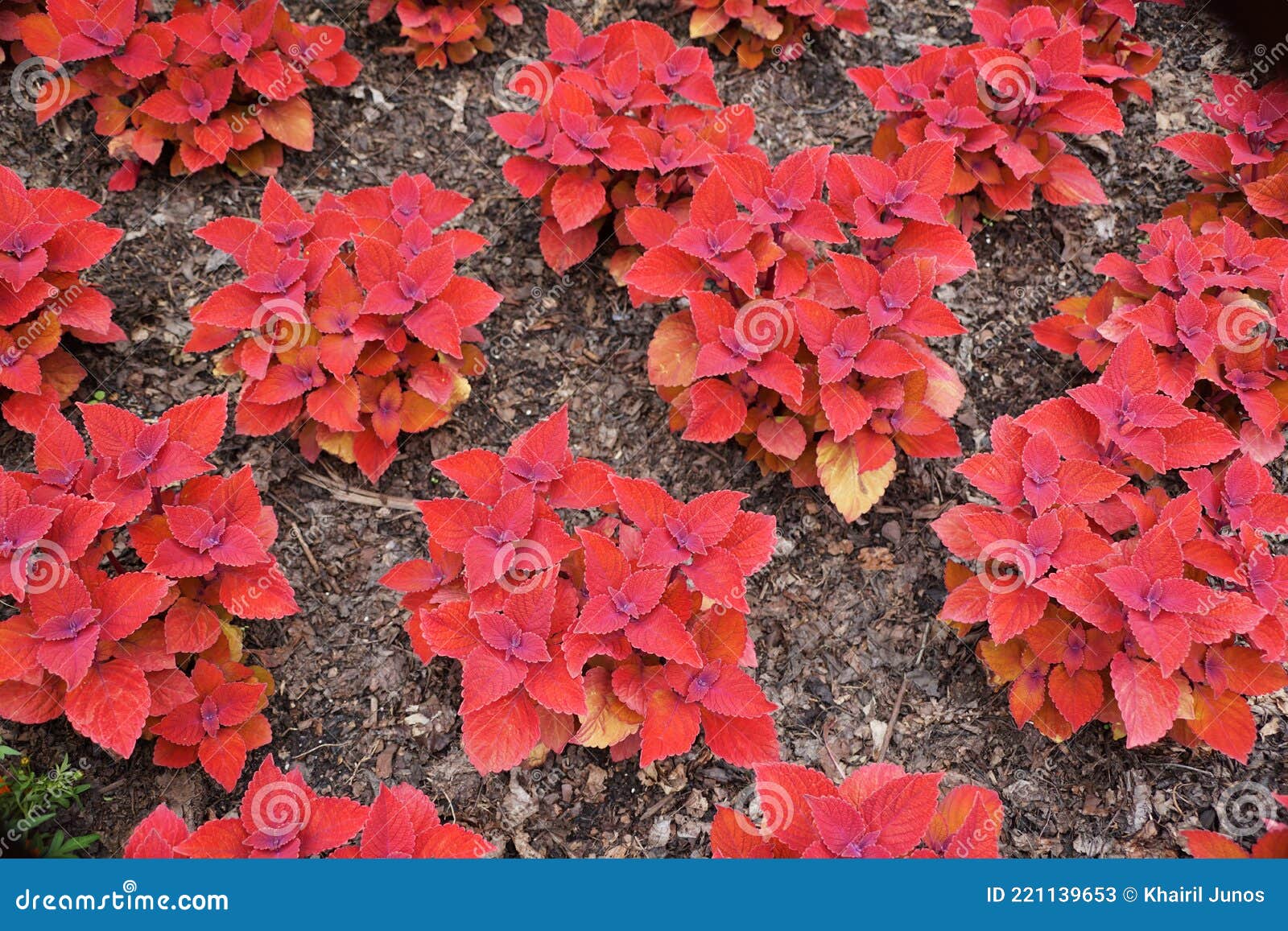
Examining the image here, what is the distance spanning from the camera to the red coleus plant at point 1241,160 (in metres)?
3.89

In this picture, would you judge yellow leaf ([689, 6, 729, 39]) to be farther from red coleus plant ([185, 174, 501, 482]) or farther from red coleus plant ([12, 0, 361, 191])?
red coleus plant ([185, 174, 501, 482])

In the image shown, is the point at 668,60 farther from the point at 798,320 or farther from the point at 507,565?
the point at 507,565

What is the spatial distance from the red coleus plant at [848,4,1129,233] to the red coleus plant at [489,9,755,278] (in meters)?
0.64

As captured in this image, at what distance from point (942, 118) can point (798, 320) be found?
125 centimetres

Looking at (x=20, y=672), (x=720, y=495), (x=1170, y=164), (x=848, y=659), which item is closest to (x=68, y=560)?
(x=20, y=672)

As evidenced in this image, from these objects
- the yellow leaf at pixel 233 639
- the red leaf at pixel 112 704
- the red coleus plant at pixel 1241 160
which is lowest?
the yellow leaf at pixel 233 639

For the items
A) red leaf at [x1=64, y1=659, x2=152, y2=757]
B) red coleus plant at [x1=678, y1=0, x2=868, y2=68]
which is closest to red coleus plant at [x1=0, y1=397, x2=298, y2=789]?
red leaf at [x1=64, y1=659, x2=152, y2=757]

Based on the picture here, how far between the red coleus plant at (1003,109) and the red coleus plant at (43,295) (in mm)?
2996

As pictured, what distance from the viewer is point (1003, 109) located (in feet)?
13.4

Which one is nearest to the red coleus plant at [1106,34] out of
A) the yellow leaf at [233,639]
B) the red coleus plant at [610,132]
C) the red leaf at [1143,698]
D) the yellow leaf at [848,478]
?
the red coleus plant at [610,132]

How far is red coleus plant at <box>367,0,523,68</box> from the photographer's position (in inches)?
183

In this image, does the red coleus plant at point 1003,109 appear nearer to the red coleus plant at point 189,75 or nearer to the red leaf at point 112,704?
the red coleus plant at point 189,75

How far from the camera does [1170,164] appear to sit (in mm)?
4547

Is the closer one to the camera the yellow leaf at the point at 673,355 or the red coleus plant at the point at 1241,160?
the yellow leaf at the point at 673,355
